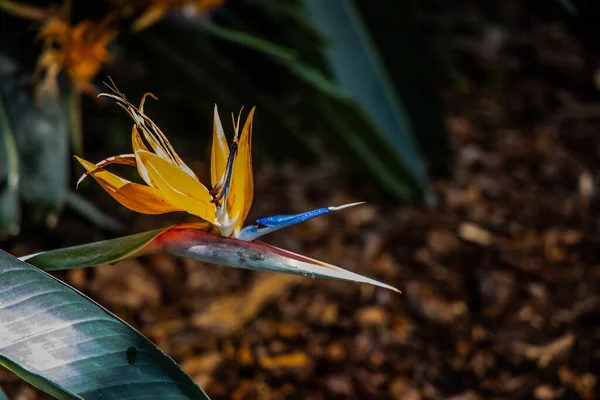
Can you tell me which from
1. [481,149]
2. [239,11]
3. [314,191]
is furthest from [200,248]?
[481,149]

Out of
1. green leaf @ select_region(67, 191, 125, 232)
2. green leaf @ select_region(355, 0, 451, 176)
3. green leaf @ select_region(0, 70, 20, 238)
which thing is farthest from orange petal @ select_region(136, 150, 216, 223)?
green leaf @ select_region(355, 0, 451, 176)

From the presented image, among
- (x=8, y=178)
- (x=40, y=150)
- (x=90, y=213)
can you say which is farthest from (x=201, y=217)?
(x=90, y=213)

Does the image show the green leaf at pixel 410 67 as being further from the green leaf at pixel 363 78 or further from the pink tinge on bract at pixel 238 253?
the pink tinge on bract at pixel 238 253

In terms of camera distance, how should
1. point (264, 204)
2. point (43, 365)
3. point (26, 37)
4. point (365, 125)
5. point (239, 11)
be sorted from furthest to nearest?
point (264, 204) → point (239, 11) → point (365, 125) → point (26, 37) → point (43, 365)

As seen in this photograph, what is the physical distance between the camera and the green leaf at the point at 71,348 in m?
0.45

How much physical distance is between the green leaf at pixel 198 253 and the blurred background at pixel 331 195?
0.56 metres

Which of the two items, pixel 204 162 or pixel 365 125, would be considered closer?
pixel 365 125

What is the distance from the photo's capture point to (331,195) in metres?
1.63

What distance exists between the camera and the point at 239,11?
1454 millimetres

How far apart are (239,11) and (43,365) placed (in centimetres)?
111

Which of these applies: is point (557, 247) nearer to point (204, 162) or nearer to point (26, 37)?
point (204, 162)

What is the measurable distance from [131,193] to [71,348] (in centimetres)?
11

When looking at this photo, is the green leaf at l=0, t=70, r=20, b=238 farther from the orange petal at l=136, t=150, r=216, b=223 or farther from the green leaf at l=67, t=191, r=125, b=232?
the orange petal at l=136, t=150, r=216, b=223

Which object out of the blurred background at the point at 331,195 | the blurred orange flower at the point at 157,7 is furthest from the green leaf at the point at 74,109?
the blurred orange flower at the point at 157,7
